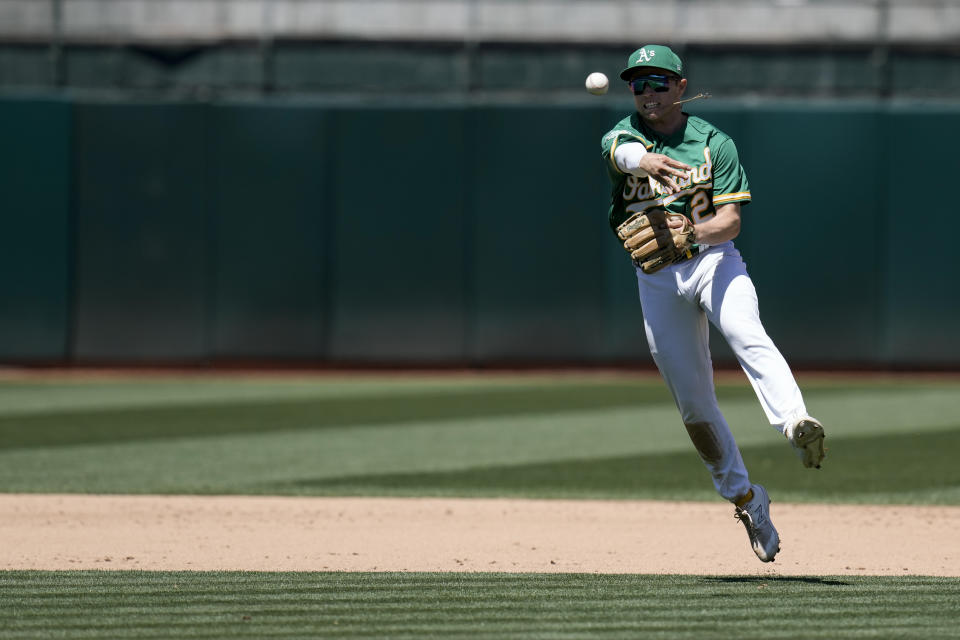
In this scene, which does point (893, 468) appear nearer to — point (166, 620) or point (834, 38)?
point (166, 620)

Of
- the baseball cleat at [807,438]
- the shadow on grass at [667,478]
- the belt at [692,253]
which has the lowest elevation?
the shadow on grass at [667,478]

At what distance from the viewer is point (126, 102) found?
1573 centimetres

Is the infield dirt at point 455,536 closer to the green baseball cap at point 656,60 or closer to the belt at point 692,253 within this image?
the belt at point 692,253

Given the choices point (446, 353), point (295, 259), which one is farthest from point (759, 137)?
point (295, 259)

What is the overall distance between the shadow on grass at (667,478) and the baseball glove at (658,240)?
9.82 feet

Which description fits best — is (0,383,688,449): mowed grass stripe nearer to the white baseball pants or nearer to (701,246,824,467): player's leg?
the white baseball pants

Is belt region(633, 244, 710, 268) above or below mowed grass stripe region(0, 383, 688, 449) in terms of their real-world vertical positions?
above

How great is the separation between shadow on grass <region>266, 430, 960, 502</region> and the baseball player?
8.54 feet

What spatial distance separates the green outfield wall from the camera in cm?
1562

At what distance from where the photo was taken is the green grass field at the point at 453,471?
437 cm

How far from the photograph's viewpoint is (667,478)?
862cm

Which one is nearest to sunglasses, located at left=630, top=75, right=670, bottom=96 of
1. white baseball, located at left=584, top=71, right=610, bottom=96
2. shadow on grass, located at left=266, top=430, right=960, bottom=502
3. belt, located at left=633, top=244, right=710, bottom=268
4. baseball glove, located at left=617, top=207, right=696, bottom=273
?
white baseball, located at left=584, top=71, right=610, bottom=96

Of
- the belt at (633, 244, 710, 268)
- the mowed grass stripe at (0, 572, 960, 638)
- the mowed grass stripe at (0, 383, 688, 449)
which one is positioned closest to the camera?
the mowed grass stripe at (0, 572, 960, 638)

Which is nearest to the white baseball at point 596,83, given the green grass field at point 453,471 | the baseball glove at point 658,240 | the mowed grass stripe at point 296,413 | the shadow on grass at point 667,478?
the baseball glove at point 658,240
